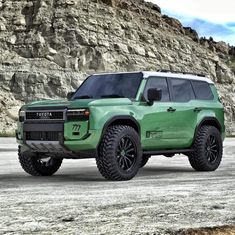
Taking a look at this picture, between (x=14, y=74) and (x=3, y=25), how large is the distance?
8.10 m

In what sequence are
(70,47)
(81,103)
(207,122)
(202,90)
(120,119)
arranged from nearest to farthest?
(81,103) < (120,119) < (207,122) < (202,90) < (70,47)

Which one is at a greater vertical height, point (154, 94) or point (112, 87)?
point (112, 87)

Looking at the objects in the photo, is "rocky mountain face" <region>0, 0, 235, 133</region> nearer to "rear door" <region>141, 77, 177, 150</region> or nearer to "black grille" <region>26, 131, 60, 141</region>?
"rear door" <region>141, 77, 177, 150</region>

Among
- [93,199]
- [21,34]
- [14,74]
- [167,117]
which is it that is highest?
[21,34]

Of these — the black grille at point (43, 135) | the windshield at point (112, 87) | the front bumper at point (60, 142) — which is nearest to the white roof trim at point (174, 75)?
the windshield at point (112, 87)

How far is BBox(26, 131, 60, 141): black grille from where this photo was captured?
33.2 ft

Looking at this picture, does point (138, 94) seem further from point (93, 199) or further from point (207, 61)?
point (207, 61)

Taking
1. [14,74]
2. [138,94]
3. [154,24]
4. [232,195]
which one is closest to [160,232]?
[232,195]

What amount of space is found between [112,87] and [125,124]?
96 centimetres

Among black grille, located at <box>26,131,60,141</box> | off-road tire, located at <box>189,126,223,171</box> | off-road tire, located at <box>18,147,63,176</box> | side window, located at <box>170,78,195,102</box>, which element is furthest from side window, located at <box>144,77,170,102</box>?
off-road tire, located at <box>18,147,63,176</box>

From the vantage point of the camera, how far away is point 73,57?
6400cm

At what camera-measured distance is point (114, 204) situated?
23.5ft

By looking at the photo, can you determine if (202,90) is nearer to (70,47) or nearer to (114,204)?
(114,204)

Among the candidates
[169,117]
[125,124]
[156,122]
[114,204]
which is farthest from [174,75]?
[114,204]
